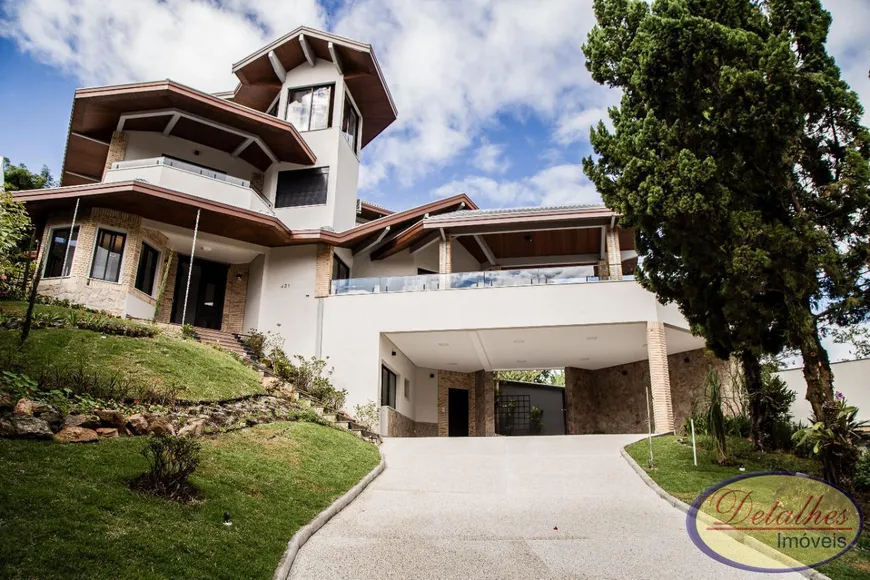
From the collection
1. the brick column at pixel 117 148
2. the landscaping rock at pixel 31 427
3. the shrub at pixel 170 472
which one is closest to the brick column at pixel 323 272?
the brick column at pixel 117 148

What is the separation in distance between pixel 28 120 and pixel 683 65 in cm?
1042

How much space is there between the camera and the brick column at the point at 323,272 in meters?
19.0

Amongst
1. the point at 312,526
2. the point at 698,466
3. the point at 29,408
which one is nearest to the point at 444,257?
the point at 698,466

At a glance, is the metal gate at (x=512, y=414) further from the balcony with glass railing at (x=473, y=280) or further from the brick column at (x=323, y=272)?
the brick column at (x=323, y=272)

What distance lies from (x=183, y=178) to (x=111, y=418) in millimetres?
11542

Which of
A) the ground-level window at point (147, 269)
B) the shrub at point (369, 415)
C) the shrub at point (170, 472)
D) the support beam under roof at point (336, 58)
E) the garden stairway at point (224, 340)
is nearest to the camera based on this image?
the shrub at point (170, 472)

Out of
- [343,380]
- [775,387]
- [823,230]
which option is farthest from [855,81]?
[343,380]

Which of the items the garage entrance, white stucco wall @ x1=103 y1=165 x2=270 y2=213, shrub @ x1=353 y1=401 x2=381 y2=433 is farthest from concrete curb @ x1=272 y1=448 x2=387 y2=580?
the garage entrance

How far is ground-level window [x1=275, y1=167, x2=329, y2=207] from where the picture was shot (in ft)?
70.0

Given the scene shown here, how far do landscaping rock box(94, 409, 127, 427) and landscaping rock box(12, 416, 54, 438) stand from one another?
0.84 meters

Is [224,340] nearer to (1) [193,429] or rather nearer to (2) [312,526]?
(1) [193,429]

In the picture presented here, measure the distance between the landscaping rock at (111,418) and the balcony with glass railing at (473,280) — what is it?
1072 centimetres

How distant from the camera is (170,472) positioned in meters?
6.47

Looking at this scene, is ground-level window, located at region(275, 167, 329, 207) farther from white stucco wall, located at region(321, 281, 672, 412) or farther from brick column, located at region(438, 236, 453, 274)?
Answer: brick column, located at region(438, 236, 453, 274)
